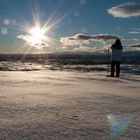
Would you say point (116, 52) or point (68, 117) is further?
point (116, 52)

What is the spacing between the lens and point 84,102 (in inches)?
248

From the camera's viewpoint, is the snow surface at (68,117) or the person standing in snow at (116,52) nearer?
the snow surface at (68,117)

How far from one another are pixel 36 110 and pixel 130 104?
1896mm

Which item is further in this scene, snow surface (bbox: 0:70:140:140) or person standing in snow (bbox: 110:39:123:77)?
person standing in snow (bbox: 110:39:123:77)

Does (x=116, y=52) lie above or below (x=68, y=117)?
above

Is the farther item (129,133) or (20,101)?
(20,101)

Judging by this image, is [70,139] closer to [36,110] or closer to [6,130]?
[6,130]

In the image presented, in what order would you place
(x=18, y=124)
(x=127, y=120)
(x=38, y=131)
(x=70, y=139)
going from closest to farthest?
(x=70, y=139) → (x=38, y=131) → (x=18, y=124) → (x=127, y=120)

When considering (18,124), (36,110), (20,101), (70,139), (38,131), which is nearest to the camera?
(70,139)

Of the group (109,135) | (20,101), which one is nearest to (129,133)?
(109,135)

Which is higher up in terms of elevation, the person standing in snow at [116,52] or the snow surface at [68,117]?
the person standing in snow at [116,52]

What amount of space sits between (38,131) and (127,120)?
4.63 ft

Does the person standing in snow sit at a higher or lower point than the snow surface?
higher

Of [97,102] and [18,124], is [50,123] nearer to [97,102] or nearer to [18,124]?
A: [18,124]
